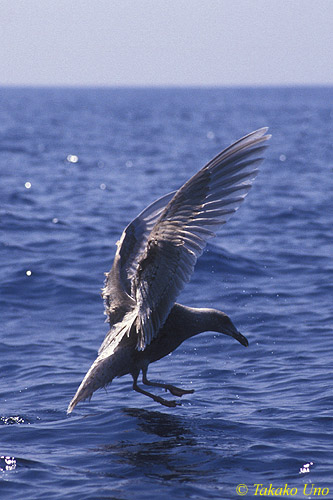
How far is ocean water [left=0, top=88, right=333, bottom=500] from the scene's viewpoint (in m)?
6.79

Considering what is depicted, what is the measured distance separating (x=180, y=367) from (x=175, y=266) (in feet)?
8.70

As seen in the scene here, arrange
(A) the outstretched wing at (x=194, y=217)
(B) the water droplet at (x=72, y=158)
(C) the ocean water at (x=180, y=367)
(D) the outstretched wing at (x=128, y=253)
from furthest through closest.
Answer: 1. (B) the water droplet at (x=72, y=158)
2. (D) the outstretched wing at (x=128, y=253)
3. (A) the outstretched wing at (x=194, y=217)
4. (C) the ocean water at (x=180, y=367)

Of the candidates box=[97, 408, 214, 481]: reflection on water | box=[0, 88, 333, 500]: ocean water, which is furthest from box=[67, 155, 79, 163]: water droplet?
box=[97, 408, 214, 481]: reflection on water

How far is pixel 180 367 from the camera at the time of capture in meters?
9.90

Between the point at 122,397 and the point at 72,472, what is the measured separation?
2.12 m

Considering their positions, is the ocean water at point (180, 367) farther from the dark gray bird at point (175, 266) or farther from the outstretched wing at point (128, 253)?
the outstretched wing at point (128, 253)

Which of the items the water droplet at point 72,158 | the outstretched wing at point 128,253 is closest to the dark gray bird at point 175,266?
the outstretched wing at point 128,253

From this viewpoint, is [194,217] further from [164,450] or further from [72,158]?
[72,158]

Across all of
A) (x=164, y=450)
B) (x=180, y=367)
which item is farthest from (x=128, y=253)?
(x=164, y=450)

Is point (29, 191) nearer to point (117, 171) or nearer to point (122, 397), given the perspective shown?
point (117, 171)

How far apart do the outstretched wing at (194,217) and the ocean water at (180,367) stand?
144 cm

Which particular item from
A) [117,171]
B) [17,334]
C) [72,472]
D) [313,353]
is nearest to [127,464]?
[72,472]

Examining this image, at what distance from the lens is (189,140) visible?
50719 mm

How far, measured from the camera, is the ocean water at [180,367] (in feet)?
22.3
